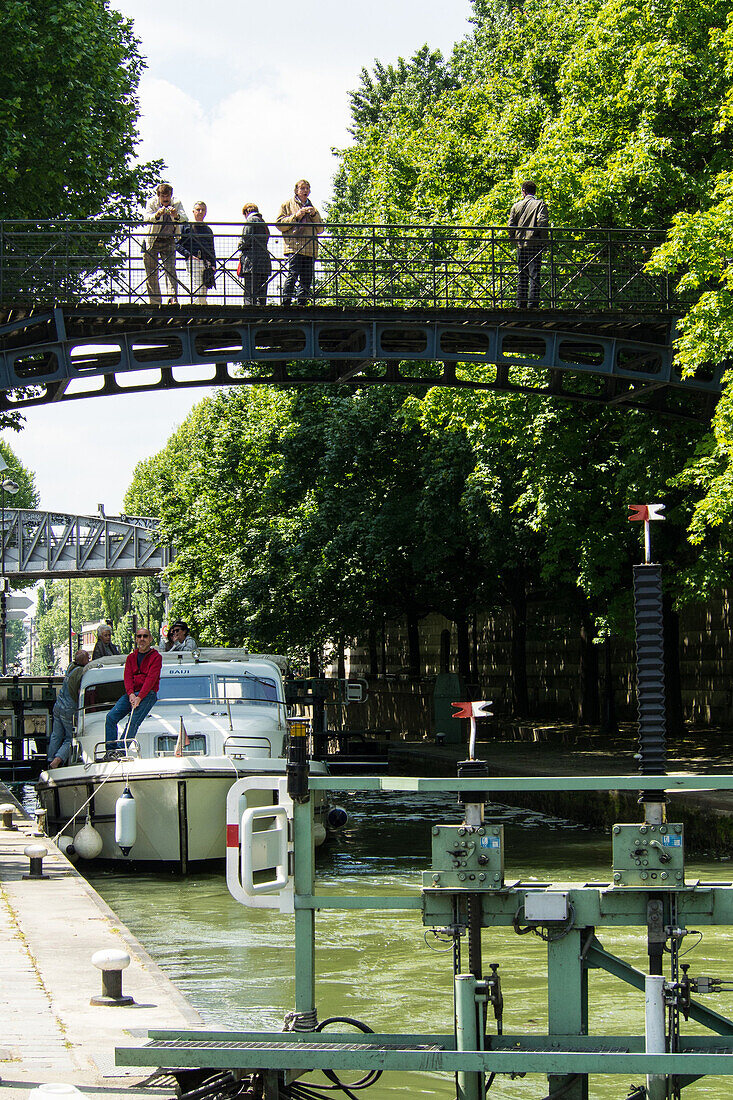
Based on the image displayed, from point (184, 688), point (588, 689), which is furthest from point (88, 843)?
point (588, 689)

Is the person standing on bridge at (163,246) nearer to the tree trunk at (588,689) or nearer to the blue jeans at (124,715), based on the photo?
the blue jeans at (124,715)

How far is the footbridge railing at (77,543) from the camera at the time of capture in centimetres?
9125

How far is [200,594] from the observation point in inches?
1655

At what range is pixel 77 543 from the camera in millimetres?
94188

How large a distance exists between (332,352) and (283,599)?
13043mm

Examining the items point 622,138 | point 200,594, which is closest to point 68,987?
point 622,138

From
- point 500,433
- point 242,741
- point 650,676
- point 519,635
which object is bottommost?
point 242,741

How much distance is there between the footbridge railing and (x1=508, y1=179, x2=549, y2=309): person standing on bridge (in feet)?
219

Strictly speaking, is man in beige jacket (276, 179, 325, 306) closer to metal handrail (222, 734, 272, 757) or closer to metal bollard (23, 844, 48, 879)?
metal handrail (222, 734, 272, 757)

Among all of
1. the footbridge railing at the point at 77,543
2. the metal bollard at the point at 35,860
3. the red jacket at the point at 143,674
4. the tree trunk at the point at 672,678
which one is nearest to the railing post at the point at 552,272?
the tree trunk at the point at 672,678

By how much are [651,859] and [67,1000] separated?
11.4 feet

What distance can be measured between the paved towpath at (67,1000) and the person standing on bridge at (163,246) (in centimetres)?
1498

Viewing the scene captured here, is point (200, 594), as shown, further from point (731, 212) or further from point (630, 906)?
point (630, 906)

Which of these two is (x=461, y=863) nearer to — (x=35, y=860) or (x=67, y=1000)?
(x=67, y=1000)
